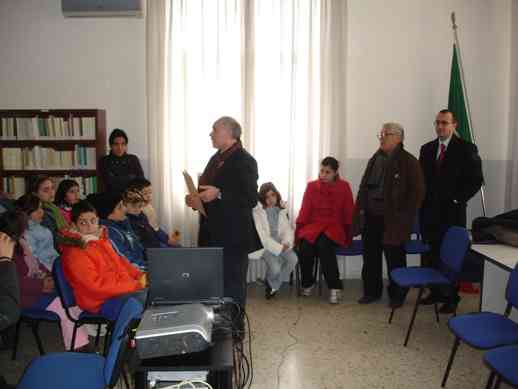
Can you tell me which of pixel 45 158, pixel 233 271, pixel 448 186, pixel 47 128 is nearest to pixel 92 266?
pixel 233 271

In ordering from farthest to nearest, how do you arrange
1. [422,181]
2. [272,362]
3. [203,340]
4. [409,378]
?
[422,181] < [272,362] < [409,378] < [203,340]

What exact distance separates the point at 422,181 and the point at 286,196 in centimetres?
155

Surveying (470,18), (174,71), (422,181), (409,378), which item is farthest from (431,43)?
(409,378)

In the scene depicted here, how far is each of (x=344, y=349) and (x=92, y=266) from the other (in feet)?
6.08

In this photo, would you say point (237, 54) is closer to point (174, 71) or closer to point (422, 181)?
point (174, 71)

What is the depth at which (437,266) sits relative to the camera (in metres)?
4.46

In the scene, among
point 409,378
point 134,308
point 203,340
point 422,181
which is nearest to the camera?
point 203,340

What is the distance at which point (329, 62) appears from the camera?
205 inches

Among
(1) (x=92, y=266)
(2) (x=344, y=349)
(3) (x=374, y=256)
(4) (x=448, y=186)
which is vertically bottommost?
(2) (x=344, y=349)

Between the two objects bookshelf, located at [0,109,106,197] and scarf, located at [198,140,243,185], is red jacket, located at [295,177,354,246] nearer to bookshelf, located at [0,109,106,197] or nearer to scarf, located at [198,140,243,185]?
scarf, located at [198,140,243,185]

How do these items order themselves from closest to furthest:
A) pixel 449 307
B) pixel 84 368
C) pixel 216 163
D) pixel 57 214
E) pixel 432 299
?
1. pixel 84 368
2. pixel 216 163
3. pixel 57 214
4. pixel 449 307
5. pixel 432 299

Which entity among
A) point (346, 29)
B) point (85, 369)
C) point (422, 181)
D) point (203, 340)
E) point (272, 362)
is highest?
point (346, 29)

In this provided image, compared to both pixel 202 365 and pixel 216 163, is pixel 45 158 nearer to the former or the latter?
pixel 216 163

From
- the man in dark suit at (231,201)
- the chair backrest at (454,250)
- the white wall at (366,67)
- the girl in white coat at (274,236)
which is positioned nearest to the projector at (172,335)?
the man in dark suit at (231,201)
